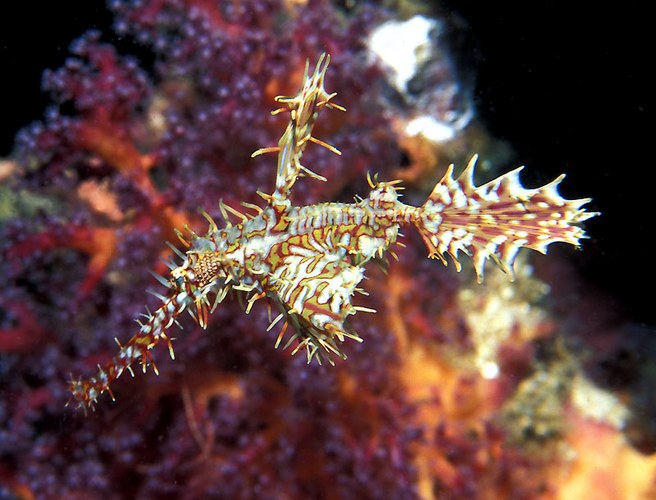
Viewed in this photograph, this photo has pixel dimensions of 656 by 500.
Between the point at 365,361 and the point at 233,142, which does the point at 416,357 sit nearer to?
the point at 365,361

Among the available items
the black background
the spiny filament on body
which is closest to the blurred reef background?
the black background

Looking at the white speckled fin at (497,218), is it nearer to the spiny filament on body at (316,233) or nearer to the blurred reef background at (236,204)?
the spiny filament on body at (316,233)

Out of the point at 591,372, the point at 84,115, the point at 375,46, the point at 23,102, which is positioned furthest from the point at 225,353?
the point at 591,372

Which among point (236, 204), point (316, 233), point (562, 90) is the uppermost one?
point (562, 90)

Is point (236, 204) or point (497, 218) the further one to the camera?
point (236, 204)

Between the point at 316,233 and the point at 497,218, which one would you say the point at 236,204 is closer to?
the point at 316,233

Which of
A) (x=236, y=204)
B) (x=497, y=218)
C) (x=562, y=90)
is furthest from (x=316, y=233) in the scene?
(x=562, y=90)
